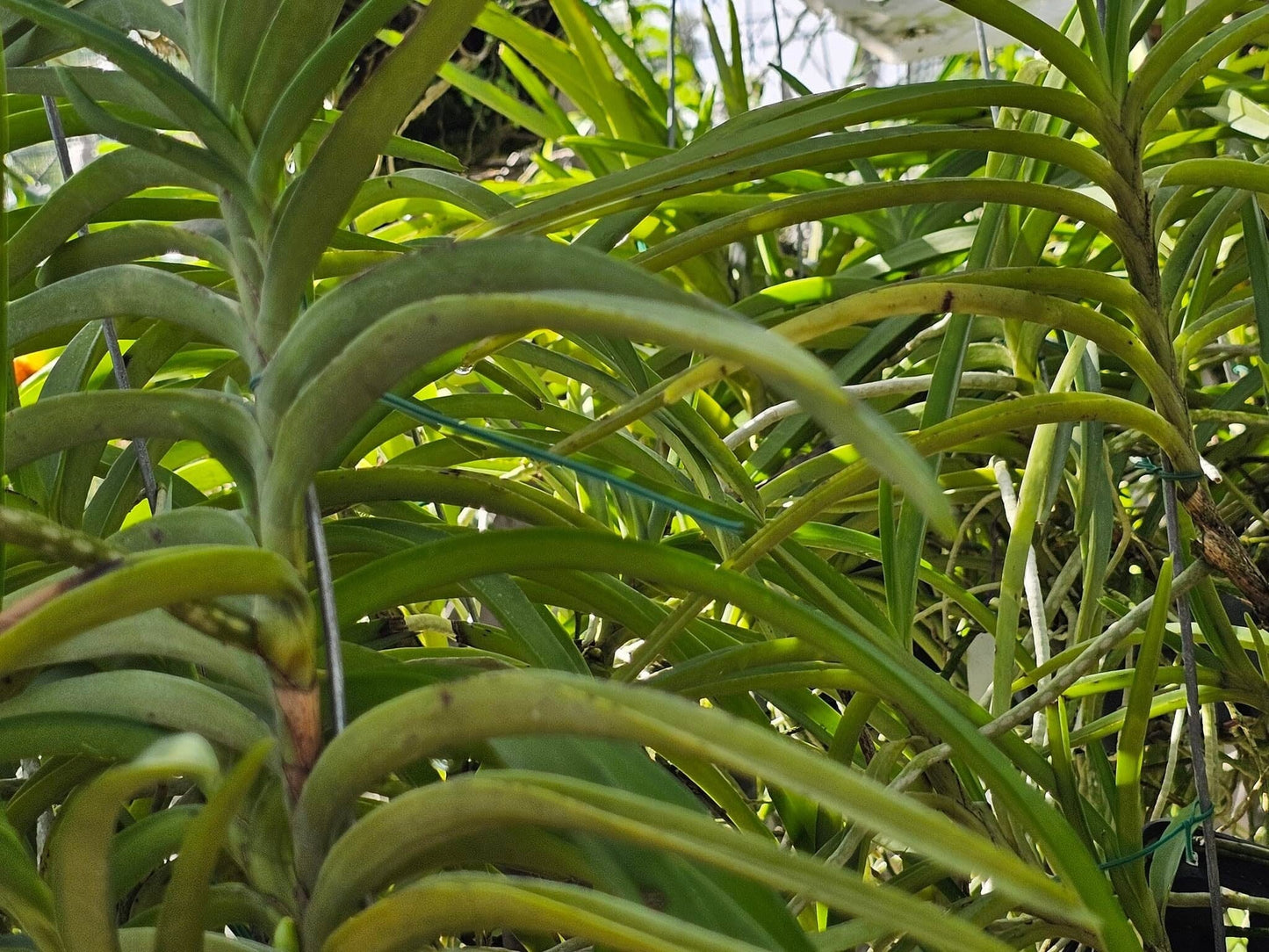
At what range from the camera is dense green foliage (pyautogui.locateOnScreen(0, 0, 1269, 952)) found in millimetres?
179

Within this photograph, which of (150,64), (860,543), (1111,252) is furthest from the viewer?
(1111,252)

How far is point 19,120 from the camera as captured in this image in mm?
419

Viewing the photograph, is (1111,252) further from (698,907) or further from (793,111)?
(698,907)

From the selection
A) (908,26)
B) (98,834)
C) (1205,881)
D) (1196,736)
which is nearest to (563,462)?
(98,834)

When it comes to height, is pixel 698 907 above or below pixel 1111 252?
below

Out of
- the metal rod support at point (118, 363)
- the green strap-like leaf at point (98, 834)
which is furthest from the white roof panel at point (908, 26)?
the green strap-like leaf at point (98, 834)

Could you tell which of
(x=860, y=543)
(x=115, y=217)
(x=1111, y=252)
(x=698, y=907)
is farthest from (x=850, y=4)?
(x=698, y=907)

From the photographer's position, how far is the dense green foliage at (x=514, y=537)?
18 cm

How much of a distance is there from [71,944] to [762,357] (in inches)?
7.8

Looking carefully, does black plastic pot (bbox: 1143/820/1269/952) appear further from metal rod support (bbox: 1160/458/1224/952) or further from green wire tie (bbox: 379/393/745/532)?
green wire tie (bbox: 379/393/745/532)

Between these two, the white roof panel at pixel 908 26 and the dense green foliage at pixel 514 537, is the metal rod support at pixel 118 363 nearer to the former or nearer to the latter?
the dense green foliage at pixel 514 537

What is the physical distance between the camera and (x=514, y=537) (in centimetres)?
26

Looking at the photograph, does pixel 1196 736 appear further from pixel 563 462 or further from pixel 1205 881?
pixel 563 462

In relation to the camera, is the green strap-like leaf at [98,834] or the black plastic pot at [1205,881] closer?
the green strap-like leaf at [98,834]
